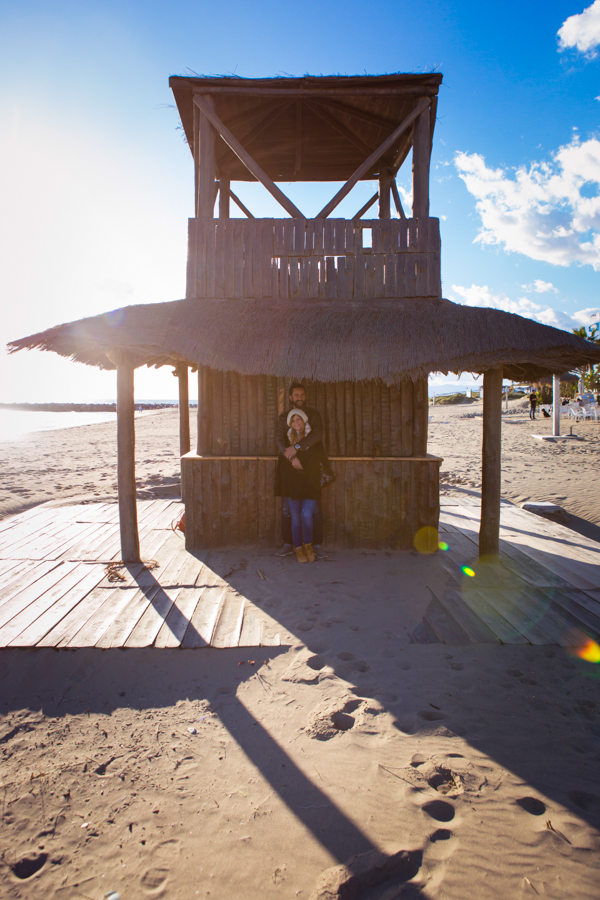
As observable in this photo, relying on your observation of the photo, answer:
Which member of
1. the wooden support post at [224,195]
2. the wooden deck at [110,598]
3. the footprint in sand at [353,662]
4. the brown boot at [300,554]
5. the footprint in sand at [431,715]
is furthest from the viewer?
the wooden support post at [224,195]

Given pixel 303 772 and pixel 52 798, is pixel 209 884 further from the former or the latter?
pixel 52 798

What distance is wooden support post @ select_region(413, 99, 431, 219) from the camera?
587cm

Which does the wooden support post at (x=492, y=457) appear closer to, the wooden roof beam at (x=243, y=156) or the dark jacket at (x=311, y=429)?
the dark jacket at (x=311, y=429)

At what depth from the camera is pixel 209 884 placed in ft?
5.63

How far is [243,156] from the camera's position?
5.94 metres

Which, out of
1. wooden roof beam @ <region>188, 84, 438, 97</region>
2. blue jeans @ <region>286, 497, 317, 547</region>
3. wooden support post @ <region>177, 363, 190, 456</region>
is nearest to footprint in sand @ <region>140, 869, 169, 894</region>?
blue jeans @ <region>286, 497, 317, 547</region>

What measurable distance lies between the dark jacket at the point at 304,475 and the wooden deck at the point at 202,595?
101 centimetres

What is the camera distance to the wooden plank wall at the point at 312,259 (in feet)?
19.1

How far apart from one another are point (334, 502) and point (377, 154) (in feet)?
15.8

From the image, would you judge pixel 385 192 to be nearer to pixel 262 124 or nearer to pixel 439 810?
pixel 262 124

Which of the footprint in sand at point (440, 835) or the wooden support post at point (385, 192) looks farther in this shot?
the wooden support post at point (385, 192)

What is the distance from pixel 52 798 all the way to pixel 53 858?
12.8 inches

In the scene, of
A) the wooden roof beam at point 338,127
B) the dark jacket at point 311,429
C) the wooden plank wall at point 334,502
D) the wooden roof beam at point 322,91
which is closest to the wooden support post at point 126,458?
the wooden plank wall at point 334,502

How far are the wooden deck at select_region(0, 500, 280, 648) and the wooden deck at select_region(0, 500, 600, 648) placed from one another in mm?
11
